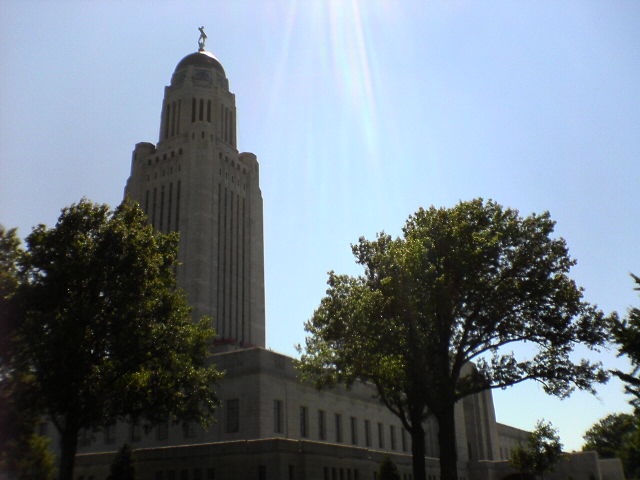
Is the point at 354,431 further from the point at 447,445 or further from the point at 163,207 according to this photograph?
the point at 163,207

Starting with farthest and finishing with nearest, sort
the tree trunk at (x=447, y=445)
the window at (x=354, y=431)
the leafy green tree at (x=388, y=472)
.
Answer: the window at (x=354, y=431) → the leafy green tree at (x=388, y=472) → the tree trunk at (x=447, y=445)

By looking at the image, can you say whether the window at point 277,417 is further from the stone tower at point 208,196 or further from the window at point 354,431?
the stone tower at point 208,196

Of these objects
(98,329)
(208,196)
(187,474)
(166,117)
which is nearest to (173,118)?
(166,117)

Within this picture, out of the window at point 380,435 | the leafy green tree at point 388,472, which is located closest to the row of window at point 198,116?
the window at point 380,435

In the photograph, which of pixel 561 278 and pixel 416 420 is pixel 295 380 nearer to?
pixel 416 420

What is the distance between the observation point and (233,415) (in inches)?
1759

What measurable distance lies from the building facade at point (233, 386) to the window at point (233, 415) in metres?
0.07

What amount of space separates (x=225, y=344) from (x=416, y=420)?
38932mm

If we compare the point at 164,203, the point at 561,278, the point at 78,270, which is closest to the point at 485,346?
the point at 561,278

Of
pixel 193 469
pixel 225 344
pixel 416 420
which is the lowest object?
pixel 193 469

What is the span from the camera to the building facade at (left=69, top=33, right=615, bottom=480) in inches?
1457

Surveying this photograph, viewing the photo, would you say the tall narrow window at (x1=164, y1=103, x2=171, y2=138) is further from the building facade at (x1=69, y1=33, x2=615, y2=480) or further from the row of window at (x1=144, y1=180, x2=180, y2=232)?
the row of window at (x1=144, y1=180, x2=180, y2=232)

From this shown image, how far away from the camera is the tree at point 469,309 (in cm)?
3067

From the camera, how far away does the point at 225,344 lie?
6962cm
